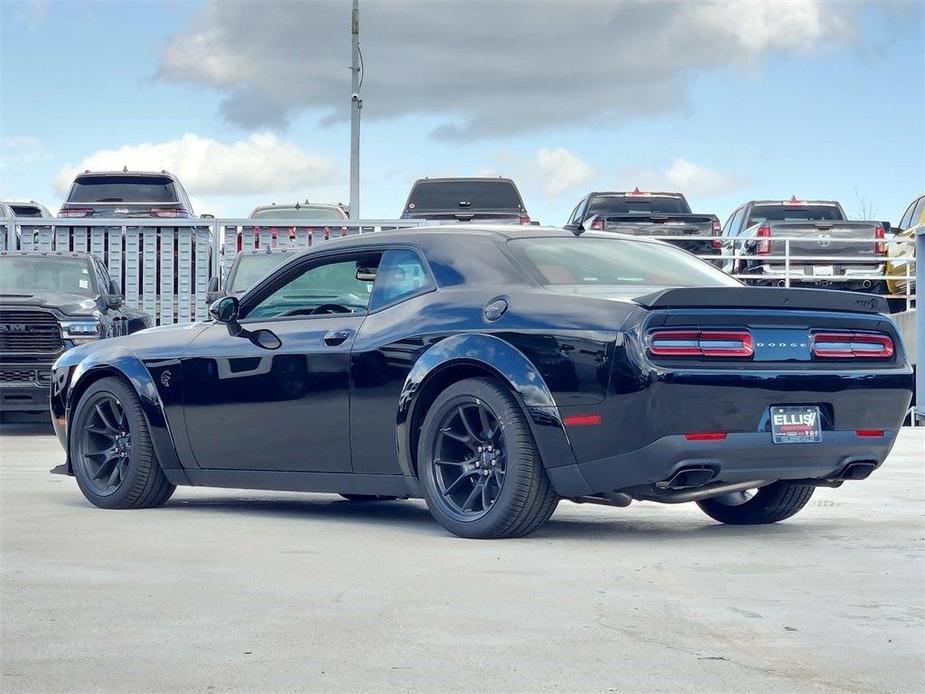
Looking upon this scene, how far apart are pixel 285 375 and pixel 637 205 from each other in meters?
18.1

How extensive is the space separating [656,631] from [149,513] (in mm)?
4409

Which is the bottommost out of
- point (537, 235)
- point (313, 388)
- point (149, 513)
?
point (149, 513)

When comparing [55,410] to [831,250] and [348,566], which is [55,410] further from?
[831,250]

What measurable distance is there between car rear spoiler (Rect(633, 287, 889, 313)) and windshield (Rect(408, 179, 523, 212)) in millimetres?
17449

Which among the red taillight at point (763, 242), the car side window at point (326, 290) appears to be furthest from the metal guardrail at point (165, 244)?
the car side window at point (326, 290)

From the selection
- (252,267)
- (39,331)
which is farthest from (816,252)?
(39,331)

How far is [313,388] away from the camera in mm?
8617

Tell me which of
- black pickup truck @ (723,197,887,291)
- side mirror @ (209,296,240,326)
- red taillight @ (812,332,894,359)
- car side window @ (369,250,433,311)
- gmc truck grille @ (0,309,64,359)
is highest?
black pickup truck @ (723,197,887,291)

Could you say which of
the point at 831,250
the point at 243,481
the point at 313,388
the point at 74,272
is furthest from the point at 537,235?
the point at 831,250

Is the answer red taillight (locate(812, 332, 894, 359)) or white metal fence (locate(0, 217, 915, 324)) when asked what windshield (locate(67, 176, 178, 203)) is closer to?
white metal fence (locate(0, 217, 915, 324))

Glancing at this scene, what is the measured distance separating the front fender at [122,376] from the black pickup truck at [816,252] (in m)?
14.5

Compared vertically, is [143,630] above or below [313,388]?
below

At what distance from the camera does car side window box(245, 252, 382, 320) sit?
875 cm

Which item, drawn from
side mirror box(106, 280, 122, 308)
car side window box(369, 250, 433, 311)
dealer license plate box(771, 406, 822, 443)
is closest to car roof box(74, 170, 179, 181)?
side mirror box(106, 280, 122, 308)
